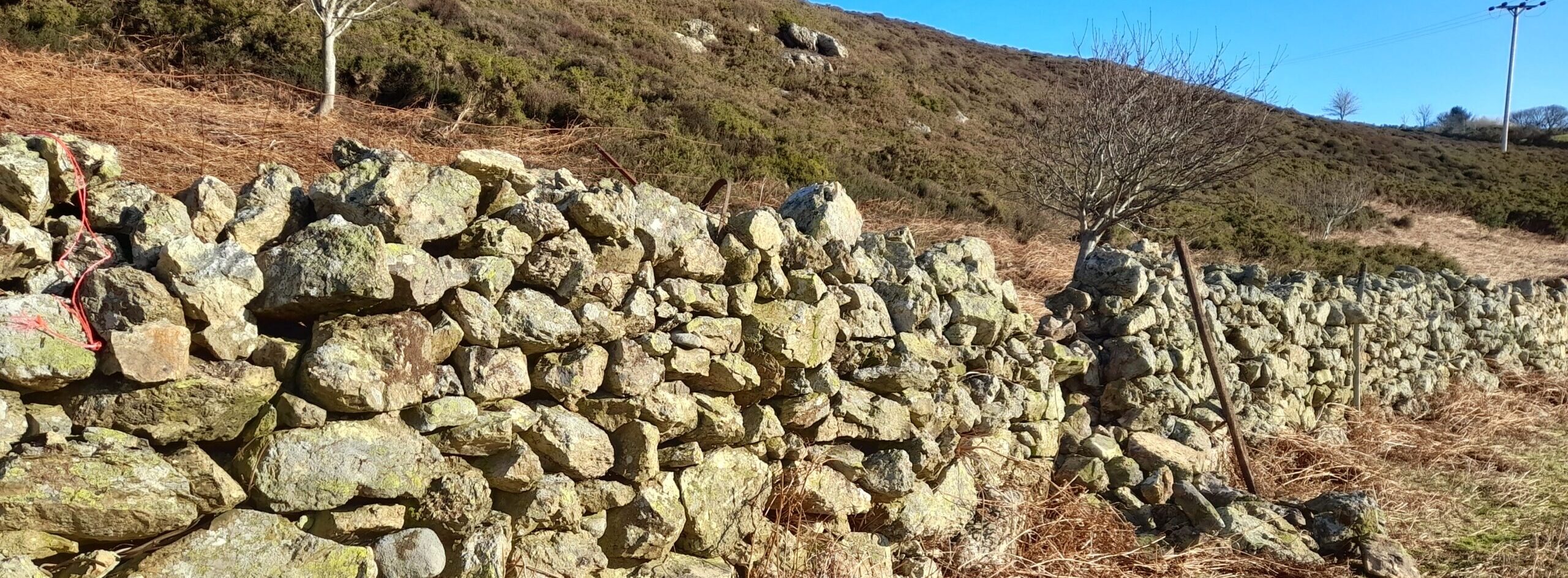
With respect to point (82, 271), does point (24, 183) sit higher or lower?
higher

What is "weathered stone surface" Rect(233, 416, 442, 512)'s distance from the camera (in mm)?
2357

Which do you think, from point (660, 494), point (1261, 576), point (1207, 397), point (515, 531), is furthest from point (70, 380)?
point (1207, 397)

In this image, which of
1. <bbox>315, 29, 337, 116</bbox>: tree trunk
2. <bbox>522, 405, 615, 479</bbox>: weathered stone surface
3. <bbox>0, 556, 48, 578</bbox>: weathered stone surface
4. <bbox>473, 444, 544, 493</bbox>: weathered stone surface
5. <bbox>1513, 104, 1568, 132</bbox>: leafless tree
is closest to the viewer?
<bbox>0, 556, 48, 578</bbox>: weathered stone surface

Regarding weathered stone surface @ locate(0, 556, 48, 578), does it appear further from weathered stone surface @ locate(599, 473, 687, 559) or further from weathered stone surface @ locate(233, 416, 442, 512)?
weathered stone surface @ locate(599, 473, 687, 559)

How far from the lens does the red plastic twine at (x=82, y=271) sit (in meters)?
2.07

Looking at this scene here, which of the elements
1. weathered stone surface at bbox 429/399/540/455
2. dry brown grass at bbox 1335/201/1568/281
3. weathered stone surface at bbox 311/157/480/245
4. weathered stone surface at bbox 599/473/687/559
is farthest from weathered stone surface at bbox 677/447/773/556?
dry brown grass at bbox 1335/201/1568/281

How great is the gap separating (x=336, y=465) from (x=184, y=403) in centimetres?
41

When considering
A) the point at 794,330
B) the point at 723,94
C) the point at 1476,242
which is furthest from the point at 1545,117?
the point at 794,330

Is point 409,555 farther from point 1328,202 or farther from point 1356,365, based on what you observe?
point 1328,202

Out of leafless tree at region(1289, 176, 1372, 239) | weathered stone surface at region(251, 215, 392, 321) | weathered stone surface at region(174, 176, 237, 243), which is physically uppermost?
leafless tree at region(1289, 176, 1372, 239)

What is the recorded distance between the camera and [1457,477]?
6367mm

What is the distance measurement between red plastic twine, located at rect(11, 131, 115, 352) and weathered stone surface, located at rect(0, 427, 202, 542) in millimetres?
237

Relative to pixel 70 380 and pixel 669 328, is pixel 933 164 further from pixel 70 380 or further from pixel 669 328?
pixel 70 380

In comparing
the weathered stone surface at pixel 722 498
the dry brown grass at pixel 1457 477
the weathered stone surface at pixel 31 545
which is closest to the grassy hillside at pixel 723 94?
the weathered stone surface at pixel 722 498
